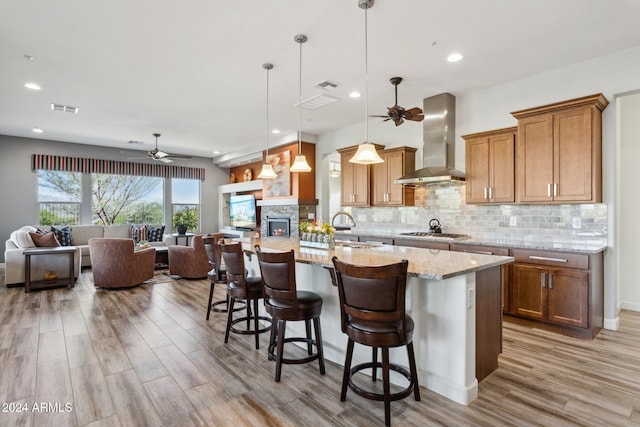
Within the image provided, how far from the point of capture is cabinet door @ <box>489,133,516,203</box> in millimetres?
4219

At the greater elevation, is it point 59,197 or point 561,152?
point 561,152

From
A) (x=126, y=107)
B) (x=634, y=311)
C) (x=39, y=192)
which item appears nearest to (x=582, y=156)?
(x=634, y=311)

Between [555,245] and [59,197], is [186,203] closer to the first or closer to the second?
[59,197]

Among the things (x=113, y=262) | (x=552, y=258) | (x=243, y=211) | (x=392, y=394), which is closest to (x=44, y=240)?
(x=113, y=262)

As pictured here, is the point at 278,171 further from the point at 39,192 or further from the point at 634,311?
the point at 634,311

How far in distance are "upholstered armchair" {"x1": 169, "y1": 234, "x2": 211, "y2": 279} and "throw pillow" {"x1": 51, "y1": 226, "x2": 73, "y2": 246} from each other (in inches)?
109

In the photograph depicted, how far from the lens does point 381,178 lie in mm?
5703

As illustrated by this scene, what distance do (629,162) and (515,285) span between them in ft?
7.95

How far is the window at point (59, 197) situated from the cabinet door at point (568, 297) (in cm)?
950

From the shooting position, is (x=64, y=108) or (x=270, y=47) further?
(x=64, y=108)

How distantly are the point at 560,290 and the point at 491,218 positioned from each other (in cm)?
137

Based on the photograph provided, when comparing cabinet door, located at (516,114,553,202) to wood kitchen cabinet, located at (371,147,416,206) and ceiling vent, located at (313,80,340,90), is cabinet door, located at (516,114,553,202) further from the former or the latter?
ceiling vent, located at (313,80,340,90)

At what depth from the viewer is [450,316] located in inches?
88.7

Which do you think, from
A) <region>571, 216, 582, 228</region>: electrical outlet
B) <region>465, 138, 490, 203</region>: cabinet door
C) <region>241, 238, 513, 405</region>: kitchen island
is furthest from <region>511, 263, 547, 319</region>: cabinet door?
<region>241, 238, 513, 405</region>: kitchen island
